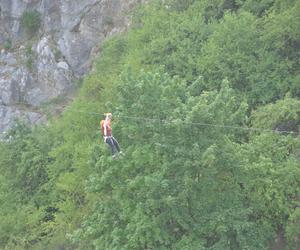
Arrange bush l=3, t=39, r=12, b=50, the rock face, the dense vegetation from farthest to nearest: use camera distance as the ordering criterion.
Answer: bush l=3, t=39, r=12, b=50 < the rock face < the dense vegetation

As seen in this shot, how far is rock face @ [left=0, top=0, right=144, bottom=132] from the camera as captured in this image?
172 ft

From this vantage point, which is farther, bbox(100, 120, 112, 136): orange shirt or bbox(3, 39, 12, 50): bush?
bbox(3, 39, 12, 50): bush

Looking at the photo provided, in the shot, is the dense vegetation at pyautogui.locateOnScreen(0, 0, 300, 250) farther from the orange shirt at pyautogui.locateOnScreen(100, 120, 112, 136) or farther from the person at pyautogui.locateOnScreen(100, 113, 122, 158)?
the orange shirt at pyautogui.locateOnScreen(100, 120, 112, 136)

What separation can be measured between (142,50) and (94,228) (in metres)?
16.9

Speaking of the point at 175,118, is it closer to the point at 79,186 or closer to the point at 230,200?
the point at 230,200

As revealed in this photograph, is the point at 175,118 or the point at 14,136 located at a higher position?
the point at 175,118

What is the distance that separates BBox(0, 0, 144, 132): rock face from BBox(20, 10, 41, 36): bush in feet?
1.37

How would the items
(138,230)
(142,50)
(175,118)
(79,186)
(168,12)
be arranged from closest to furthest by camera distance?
(138,230), (175,118), (79,186), (142,50), (168,12)

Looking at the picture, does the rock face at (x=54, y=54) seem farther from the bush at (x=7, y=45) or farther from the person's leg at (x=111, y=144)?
the person's leg at (x=111, y=144)

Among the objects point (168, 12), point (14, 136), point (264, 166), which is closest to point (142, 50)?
point (168, 12)

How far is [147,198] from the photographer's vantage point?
1980 centimetres

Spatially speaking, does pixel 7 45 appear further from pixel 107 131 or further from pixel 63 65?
pixel 107 131

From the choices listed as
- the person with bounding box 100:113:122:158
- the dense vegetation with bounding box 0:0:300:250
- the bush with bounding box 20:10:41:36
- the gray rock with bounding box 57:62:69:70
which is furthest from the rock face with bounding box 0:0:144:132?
the person with bounding box 100:113:122:158

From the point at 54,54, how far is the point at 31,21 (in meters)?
5.61
